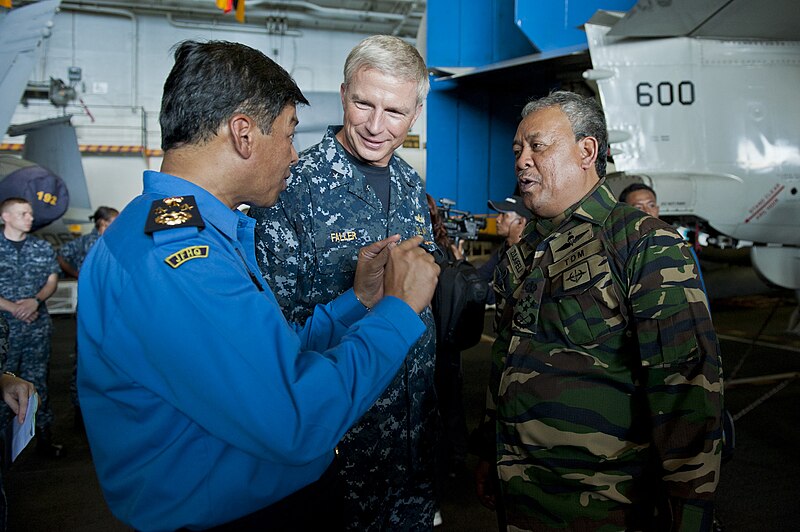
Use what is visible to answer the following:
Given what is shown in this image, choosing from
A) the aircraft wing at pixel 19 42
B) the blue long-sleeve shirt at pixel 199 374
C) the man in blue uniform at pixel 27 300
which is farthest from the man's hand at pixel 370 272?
the aircraft wing at pixel 19 42

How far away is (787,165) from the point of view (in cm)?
536

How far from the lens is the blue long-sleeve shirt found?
2.99 feet

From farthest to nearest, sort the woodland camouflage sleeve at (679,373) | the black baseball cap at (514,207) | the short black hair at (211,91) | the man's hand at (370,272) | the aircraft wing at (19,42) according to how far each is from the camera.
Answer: the aircraft wing at (19,42) < the black baseball cap at (514,207) < the man's hand at (370,272) < the woodland camouflage sleeve at (679,373) < the short black hair at (211,91)

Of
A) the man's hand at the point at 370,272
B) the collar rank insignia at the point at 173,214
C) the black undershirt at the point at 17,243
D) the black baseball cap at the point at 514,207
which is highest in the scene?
the black baseball cap at the point at 514,207

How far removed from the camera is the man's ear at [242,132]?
1.10 m

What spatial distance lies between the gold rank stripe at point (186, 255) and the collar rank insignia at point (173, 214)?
53mm

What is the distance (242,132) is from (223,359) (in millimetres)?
458

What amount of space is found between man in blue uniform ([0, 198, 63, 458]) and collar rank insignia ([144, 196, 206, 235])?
4061 mm

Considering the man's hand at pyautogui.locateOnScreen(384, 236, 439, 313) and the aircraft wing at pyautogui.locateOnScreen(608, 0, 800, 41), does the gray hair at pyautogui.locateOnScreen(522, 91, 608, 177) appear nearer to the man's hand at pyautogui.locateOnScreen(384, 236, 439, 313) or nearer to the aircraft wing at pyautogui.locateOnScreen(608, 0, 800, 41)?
the man's hand at pyautogui.locateOnScreen(384, 236, 439, 313)

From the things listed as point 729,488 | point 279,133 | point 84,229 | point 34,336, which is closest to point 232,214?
point 279,133

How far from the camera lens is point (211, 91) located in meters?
1.08

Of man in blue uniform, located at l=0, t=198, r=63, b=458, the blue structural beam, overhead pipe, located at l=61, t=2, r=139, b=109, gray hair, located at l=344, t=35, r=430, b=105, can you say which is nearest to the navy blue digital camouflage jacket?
gray hair, located at l=344, t=35, r=430, b=105

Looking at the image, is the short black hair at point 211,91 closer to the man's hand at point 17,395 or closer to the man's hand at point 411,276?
the man's hand at point 411,276

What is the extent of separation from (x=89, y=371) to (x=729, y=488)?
370cm
